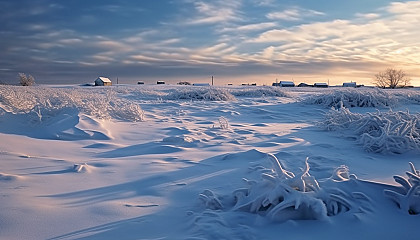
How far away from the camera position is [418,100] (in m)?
13.7

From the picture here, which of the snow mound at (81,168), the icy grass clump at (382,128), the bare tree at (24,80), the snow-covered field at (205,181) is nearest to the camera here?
the snow-covered field at (205,181)

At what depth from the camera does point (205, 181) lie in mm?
2816

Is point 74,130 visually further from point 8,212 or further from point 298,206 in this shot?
point 298,206

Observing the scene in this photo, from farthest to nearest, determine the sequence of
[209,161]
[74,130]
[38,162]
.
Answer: [74,130]
[209,161]
[38,162]

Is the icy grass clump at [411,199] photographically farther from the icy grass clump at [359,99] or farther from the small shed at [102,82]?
the small shed at [102,82]

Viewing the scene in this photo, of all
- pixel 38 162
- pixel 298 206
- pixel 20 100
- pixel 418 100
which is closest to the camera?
pixel 298 206

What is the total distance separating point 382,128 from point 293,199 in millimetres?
2998

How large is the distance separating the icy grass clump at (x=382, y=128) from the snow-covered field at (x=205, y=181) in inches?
0.7

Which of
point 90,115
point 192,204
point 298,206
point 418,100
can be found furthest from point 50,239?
point 418,100

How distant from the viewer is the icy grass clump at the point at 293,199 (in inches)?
75.5

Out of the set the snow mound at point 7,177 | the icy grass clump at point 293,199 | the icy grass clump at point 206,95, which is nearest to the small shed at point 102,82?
the icy grass clump at point 206,95

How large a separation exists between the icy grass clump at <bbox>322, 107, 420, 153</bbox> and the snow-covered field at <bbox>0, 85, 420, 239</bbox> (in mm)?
19

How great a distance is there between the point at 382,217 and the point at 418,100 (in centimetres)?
1429

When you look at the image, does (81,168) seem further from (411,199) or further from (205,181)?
(411,199)
